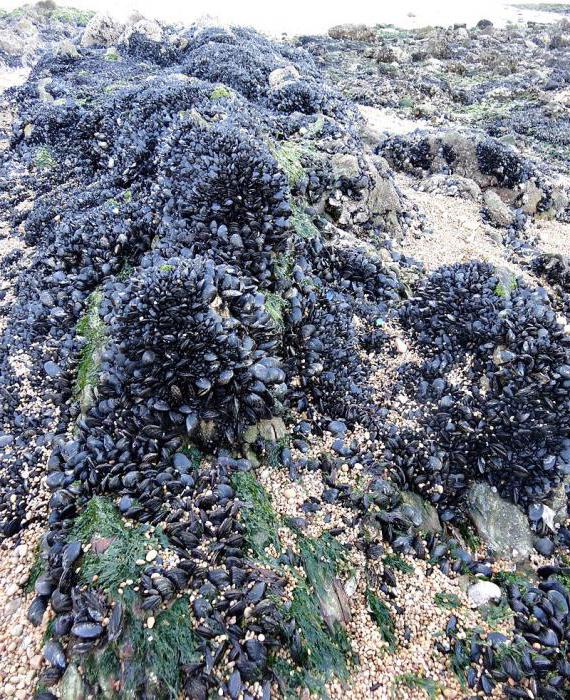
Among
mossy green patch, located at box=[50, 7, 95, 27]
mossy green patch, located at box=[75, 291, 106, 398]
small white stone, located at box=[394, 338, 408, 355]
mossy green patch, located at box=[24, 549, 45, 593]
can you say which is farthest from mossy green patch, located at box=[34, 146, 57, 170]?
mossy green patch, located at box=[50, 7, 95, 27]

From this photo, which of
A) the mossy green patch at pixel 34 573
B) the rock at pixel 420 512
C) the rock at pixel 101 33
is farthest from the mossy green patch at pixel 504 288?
the rock at pixel 101 33

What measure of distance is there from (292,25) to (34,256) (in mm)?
35402

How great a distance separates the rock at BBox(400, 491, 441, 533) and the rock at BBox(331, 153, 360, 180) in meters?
5.08

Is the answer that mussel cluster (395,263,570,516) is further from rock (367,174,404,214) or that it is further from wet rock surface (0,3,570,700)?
rock (367,174,404,214)

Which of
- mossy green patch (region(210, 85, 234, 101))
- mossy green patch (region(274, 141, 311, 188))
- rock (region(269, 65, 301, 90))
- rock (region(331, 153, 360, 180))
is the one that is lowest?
rock (region(331, 153, 360, 180))

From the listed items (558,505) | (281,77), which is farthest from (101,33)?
(558,505)

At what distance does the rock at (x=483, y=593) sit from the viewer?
4.03m

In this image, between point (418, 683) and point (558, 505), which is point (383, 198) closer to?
point (558, 505)

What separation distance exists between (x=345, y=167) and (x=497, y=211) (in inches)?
149

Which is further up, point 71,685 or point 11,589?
A: point 71,685

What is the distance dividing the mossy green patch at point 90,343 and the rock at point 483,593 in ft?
12.5

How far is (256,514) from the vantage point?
4.05 meters

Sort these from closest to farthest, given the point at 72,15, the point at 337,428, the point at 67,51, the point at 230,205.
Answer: the point at 337,428, the point at 230,205, the point at 67,51, the point at 72,15

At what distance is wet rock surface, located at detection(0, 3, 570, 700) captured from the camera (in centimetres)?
334
